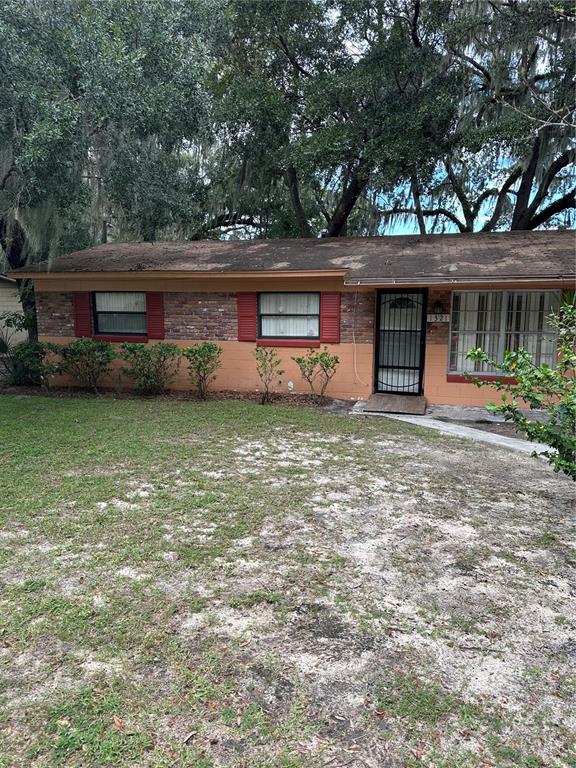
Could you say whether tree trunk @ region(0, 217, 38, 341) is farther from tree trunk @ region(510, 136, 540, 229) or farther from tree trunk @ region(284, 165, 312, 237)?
tree trunk @ region(510, 136, 540, 229)

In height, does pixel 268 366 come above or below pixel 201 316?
below

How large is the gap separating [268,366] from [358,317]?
1.96 meters

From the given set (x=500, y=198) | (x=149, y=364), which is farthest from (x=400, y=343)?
(x=500, y=198)

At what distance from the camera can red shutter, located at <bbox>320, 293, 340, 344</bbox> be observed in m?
9.54

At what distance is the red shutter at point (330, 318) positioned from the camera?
375 inches

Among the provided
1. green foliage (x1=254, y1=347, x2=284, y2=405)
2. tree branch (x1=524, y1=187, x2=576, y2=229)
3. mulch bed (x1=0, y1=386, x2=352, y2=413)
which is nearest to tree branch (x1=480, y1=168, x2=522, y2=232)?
tree branch (x1=524, y1=187, x2=576, y2=229)

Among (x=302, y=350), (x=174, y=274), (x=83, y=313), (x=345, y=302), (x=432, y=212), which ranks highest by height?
(x=432, y=212)

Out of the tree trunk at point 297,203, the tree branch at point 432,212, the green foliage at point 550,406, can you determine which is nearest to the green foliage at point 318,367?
the green foliage at point 550,406

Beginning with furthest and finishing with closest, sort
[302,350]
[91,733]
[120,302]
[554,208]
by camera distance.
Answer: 1. [554,208]
2. [120,302]
3. [302,350]
4. [91,733]

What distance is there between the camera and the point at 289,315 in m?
9.92

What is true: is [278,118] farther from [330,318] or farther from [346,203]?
[330,318]

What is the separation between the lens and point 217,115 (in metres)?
12.3

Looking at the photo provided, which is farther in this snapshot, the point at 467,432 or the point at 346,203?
the point at 346,203

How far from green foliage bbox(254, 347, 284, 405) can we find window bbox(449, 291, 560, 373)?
10.6ft
